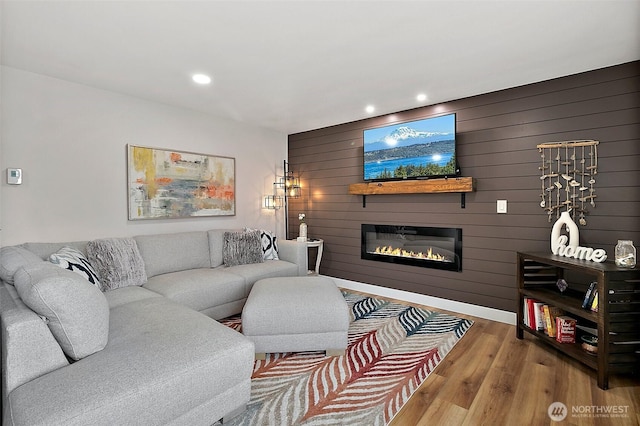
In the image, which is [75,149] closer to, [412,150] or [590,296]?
[412,150]

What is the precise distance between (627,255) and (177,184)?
4224mm

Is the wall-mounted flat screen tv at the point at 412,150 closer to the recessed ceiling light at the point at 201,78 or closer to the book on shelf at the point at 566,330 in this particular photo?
the book on shelf at the point at 566,330

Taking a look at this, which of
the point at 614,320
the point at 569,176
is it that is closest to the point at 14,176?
the point at 614,320

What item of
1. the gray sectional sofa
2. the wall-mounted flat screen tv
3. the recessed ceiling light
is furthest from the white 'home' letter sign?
the recessed ceiling light

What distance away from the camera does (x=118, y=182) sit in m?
3.25

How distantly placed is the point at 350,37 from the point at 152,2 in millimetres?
1254

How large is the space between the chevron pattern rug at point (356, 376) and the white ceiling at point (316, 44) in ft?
7.82

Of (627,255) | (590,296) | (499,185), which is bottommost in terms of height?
(590,296)

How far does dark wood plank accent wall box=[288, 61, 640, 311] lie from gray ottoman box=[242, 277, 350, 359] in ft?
5.88

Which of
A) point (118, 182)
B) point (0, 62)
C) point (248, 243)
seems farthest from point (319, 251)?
point (0, 62)

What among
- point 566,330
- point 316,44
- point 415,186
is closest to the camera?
point 316,44

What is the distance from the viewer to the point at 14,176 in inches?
102

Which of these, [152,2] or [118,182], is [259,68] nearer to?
[152,2]

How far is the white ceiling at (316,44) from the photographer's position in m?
1.86
